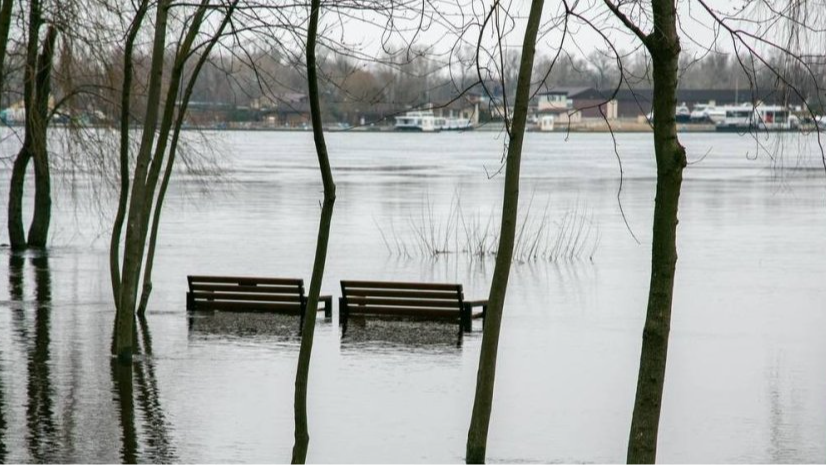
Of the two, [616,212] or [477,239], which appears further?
[616,212]

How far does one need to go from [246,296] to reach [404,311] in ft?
9.58

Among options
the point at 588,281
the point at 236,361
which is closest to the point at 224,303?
the point at 236,361

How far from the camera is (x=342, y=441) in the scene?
43.3 ft

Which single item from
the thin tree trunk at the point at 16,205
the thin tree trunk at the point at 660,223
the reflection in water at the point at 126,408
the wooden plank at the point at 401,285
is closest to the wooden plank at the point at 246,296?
the wooden plank at the point at 401,285

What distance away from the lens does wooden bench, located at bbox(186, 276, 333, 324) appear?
76.1ft

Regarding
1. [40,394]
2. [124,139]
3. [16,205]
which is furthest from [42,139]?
[40,394]

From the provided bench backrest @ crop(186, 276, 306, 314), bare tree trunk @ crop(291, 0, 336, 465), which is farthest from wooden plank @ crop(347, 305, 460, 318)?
bare tree trunk @ crop(291, 0, 336, 465)

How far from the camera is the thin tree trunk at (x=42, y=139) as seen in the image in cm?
2847

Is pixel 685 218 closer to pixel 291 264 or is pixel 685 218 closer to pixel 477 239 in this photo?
pixel 477 239

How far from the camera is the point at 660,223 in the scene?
7879mm

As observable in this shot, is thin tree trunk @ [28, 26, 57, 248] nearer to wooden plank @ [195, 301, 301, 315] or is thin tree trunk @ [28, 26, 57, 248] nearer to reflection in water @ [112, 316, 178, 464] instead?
wooden plank @ [195, 301, 301, 315]

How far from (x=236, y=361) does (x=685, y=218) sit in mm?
34114

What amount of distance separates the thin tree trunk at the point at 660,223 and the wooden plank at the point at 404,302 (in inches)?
547

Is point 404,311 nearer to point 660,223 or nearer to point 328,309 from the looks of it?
point 328,309
